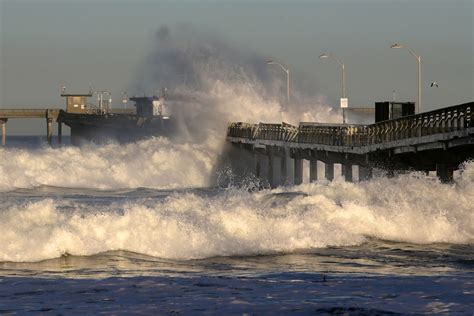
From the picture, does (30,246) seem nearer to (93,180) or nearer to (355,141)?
(355,141)

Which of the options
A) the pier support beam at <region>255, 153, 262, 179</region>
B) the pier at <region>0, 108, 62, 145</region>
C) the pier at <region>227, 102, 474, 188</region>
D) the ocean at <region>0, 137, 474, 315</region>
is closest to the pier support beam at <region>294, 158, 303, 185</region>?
the pier at <region>227, 102, 474, 188</region>

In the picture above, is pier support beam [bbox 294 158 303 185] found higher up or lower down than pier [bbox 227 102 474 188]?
lower down

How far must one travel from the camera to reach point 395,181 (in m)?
38.5

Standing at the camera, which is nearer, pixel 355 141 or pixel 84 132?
pixel 355 141

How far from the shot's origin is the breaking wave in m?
27.8

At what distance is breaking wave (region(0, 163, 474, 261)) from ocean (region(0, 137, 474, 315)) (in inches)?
1.7

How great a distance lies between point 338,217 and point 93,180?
51400 mm

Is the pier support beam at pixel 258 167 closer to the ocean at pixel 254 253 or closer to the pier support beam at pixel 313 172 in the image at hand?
the pier support beam at pixel 313 172

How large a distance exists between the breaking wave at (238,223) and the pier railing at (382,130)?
7.66m

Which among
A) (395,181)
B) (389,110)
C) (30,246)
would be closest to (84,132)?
(389,110)

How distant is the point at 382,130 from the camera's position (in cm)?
5209

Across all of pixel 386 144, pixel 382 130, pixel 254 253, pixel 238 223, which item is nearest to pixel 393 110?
pixel 382 130

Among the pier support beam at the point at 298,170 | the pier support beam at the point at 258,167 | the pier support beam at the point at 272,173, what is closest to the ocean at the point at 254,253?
the pier support beam at the point at 298,170

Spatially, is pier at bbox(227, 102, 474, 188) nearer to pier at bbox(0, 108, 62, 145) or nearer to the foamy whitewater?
the foamy whitewater
